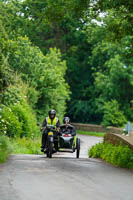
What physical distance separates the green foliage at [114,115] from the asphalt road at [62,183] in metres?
37.1

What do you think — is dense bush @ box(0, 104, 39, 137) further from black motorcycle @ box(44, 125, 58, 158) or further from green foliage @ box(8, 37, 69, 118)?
green foliage @ box(8, 37, 69, 118)

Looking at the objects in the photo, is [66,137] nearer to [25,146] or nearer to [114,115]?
[25,146]

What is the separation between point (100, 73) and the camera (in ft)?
175

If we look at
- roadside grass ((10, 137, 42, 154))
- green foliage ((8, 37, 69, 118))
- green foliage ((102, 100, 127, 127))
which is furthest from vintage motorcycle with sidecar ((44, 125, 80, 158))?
green foliage ((102, 100, 127, 127))

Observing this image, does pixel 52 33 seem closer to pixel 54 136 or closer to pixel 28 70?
pixel 28 70

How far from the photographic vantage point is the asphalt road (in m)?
8.71

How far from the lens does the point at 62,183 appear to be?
32.9ft

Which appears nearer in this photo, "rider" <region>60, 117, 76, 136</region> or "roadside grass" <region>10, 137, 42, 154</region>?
"rider" <region>60, 117, 76, 136</region>

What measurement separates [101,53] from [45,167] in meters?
43.9

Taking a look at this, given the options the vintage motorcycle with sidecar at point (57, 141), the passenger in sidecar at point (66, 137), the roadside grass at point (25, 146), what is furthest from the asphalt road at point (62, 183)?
the roadside grass at point (25, 146)

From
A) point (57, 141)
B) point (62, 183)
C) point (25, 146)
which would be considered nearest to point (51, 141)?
point (57, 141)

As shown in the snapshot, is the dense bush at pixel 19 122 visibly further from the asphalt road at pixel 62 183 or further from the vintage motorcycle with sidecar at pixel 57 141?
the asphalt road at pixel 62 183

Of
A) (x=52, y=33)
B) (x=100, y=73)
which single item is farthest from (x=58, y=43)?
(x=100, y=73)

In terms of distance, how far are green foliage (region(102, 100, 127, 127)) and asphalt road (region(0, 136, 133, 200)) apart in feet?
122
